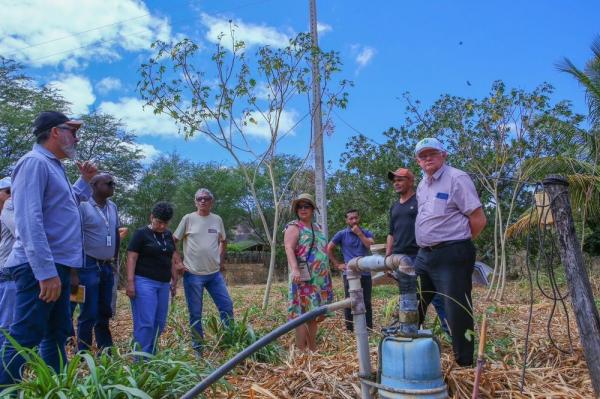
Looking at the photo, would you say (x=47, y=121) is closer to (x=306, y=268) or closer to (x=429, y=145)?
(x=306, y=268)

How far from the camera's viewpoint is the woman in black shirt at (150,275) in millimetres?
4660

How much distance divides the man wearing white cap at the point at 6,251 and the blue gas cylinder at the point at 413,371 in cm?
231

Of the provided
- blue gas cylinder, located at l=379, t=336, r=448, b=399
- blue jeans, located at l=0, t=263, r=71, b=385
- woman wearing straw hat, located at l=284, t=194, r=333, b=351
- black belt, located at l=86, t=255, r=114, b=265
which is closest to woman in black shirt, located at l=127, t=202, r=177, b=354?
black belt, located at l=86, t=255, r=114, b=265

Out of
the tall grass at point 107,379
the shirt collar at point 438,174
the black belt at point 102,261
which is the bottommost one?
the tall grass at point 107,379

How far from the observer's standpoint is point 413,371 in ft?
7.81

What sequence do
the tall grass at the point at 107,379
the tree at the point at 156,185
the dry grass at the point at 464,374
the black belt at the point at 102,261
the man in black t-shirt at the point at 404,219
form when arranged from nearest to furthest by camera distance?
the tall grass at the point at 107,379
the dry grass at the point at 464,374
the black belt at the point at 102,261
the man in black t-shirt at the point at 404,219
the tree at the point at 156,185

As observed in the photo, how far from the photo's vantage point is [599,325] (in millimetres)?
3096

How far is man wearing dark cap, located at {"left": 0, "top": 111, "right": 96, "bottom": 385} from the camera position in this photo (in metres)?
2.98

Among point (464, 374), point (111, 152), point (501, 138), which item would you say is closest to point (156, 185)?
point (111, 152)

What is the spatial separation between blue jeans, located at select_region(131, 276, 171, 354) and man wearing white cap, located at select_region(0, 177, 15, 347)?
1079 mm

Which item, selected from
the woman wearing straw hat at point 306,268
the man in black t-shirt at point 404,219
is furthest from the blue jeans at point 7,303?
the man in black t-shirt at point 404,219

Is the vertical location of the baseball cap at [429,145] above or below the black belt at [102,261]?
above

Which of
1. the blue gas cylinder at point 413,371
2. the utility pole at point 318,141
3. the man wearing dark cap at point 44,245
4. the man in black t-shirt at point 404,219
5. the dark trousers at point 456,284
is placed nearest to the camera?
the blue gas cylinder at point 413,371

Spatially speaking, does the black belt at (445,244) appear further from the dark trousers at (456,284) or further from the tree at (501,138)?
the tree at (501,138)
